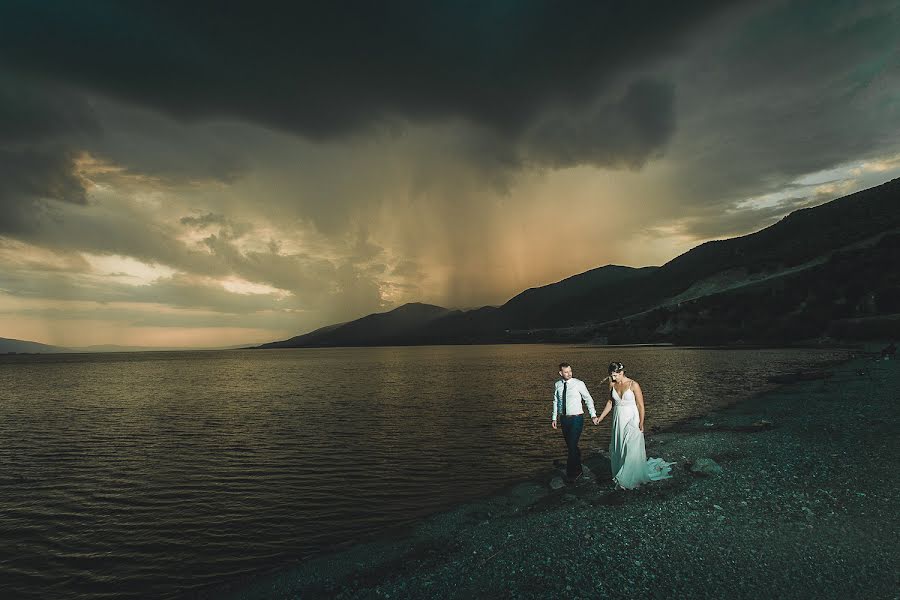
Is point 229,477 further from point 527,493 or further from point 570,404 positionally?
point 570,404

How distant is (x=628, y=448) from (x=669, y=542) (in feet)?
15.0

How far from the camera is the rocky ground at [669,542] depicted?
9.80m

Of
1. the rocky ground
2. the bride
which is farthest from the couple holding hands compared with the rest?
the rocky ground

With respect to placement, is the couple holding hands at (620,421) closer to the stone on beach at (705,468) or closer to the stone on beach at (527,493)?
the stone on beach at (705,468)

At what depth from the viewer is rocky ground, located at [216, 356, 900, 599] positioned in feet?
32.1

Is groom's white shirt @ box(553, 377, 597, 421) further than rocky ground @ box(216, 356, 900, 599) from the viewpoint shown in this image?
Yes

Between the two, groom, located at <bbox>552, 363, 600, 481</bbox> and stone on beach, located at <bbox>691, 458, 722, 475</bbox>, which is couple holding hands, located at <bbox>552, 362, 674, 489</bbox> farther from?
stone on beach, located at <bbox>691, 458, 722, 475</bbox>

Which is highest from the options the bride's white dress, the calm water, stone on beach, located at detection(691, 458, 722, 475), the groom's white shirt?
the groom's white shirt

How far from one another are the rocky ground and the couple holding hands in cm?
61

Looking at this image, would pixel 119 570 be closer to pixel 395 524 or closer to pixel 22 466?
pixel 395 524

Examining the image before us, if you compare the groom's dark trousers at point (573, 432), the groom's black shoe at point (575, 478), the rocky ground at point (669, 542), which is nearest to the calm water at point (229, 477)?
the rocky ground at point (669, 542)

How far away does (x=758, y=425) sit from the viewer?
90.4ft

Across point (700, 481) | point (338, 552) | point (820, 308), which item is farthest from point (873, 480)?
point (820, 308)

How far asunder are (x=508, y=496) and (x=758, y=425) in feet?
61.3
